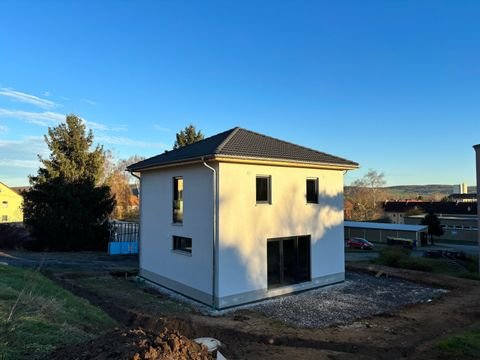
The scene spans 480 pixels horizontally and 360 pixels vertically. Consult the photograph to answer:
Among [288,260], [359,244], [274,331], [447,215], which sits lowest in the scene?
[359,244]

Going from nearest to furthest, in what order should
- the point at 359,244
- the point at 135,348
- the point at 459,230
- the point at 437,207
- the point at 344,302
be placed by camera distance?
the point at 135,348 < the point at 344,302 < the point at 359,244 < the point at 459,230 < the point at 437,207

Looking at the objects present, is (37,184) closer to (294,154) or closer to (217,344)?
(294,154)

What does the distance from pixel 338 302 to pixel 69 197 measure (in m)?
20.1

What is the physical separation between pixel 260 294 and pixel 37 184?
20.0m

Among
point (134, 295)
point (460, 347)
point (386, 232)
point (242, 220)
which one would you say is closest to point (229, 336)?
point (242, 220)

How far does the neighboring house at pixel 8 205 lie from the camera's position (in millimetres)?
51312

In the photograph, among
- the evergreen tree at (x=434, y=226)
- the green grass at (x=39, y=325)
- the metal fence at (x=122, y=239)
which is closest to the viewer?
the green grass at (x=39, y=325)

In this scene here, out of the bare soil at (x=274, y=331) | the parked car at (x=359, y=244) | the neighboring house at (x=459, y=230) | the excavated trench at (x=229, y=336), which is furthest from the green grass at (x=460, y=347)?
the neighboring house at (x=459, y=230)

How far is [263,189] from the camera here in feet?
40.2

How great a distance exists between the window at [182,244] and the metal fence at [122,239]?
11887mm

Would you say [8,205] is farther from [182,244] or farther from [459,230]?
[459,230]

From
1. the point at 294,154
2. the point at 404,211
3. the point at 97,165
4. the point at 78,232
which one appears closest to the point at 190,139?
the point at 97,165

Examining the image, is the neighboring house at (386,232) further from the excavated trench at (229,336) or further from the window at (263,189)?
the excavated trench at (229,336)

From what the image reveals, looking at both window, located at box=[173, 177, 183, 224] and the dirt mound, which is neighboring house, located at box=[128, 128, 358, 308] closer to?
window, located at box=[173, 177, 183, 224]
